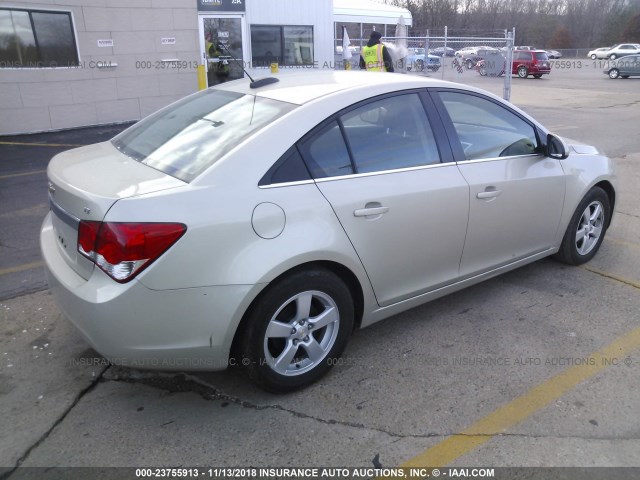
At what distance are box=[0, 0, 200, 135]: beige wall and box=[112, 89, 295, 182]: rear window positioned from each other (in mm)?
8773

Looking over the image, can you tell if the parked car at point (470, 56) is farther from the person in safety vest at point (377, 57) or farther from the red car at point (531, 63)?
the red car at point (531, 63)

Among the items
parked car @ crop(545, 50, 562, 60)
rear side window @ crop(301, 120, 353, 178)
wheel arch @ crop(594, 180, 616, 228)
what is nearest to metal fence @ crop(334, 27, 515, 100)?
wheel arch @ crop(594, 180, 616, 228)

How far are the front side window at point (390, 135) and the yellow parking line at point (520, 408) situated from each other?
1475 millimetres

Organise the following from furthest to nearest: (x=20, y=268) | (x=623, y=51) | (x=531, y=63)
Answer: (x=623, y=51), (x=531, y=63), (x=20, y=268)

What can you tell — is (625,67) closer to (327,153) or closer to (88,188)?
(327,153)

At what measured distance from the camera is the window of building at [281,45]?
44.1 feet

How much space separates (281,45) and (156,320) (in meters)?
12.5

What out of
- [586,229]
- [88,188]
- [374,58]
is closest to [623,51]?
[374,58]

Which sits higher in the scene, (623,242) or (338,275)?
(338,275)

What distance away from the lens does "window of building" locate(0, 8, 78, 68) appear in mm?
10352

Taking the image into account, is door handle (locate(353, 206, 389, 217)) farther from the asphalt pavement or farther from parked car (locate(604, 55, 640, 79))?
parked car (locate(604, 55, 640, 79))

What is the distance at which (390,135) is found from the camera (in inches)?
128

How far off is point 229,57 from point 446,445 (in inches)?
Result: 481

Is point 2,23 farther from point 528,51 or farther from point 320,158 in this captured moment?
point 528,51
